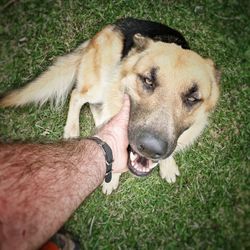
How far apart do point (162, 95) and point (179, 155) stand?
1.13 meters

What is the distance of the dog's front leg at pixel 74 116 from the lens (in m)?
3.97

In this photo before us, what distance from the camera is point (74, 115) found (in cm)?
400

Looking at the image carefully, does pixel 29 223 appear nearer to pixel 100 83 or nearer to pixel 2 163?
pixel 2 163

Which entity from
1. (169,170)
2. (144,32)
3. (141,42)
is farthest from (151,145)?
(144,32)

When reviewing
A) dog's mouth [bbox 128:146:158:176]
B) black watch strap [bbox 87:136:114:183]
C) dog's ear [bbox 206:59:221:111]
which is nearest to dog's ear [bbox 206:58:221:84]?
dog's ear [bbox 206:59:221:111]

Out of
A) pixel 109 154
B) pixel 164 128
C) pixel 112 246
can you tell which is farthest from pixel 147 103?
pixel 112 246

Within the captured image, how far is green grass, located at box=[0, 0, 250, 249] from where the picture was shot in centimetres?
382

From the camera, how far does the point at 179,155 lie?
4102 mm

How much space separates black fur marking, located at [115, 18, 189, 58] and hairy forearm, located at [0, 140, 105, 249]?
1148 mm

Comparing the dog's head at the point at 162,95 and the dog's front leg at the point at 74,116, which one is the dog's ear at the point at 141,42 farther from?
the dog's front leg at the point at 74,116

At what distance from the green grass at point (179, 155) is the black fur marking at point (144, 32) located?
0.49 meters

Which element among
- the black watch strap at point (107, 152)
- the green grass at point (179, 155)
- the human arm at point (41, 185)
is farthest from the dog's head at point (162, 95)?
the green grass at point (179, 155)

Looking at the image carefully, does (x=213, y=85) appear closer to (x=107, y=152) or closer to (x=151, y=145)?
(x=151, y=145)

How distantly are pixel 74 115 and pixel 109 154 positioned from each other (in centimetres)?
102
